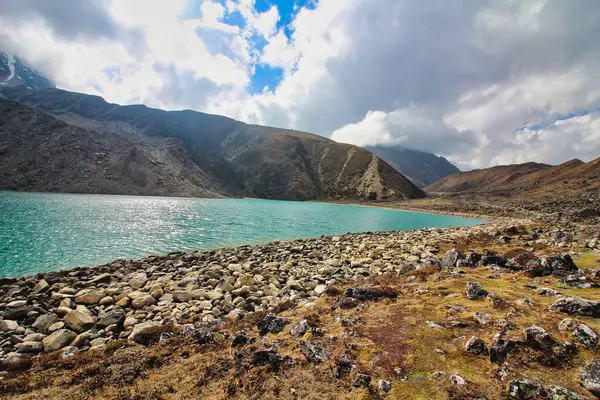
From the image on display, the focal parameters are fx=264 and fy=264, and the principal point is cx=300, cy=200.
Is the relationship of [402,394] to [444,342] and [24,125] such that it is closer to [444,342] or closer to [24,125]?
[444,342]

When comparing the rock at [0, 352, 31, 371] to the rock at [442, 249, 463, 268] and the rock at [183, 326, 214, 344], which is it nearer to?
the rock at [183, 326, 214, 344]

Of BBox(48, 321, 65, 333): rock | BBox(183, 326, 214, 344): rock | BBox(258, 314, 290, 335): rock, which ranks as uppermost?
BBox(258, 314, 290, 335): rock

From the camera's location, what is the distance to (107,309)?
12.7 metres

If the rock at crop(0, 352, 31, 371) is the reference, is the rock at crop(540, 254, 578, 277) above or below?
above

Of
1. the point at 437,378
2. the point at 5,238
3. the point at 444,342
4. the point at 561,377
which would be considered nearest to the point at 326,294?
the point at 444,342

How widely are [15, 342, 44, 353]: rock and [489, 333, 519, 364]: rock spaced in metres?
13.8

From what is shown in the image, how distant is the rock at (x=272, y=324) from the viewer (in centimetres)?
880

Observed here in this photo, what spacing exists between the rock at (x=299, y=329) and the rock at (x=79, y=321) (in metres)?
8.77

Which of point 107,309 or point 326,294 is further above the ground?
point 326,294

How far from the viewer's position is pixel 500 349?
6.14 metres

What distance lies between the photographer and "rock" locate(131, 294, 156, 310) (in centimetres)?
1292

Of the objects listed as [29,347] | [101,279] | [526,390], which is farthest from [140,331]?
[101,279]

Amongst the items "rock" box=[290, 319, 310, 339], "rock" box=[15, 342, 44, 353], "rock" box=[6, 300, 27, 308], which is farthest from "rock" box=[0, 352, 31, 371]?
"rock" box=[290, 319, 310, 339]

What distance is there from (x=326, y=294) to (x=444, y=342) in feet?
21.0
